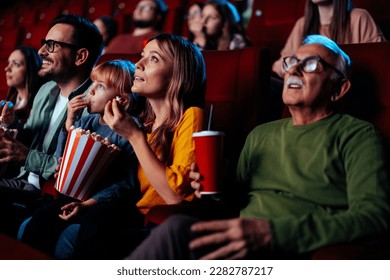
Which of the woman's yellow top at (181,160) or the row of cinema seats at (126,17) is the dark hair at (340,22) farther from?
the woman's yellow top at (181,160)

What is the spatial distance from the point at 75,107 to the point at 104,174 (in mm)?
113

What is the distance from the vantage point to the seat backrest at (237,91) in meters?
0.63

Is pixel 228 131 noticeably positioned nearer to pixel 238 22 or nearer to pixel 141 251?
pixel 141 251

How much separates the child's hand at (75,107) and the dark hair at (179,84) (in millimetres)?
107

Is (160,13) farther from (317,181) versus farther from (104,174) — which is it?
(317,181)

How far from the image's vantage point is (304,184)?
1.44 feet

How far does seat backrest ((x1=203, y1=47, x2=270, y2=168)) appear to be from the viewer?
2.06 ft

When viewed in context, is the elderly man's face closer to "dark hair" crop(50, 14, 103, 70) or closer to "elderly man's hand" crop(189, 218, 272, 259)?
"elderly man's hand" crop(189, 218, 272, 259)

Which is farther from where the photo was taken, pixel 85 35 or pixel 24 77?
pixel 24 77

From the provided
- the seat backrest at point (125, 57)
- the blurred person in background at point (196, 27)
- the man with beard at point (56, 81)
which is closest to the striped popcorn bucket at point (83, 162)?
the man with beard at point (56, 81)

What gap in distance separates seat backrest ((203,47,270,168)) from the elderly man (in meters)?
0.11

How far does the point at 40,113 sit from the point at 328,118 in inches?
14.9

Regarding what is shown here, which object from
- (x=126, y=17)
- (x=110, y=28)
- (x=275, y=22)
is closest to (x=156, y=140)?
(x=275, y=22)

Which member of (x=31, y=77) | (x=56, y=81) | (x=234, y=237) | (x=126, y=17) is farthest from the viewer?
(x=126, y=17)
